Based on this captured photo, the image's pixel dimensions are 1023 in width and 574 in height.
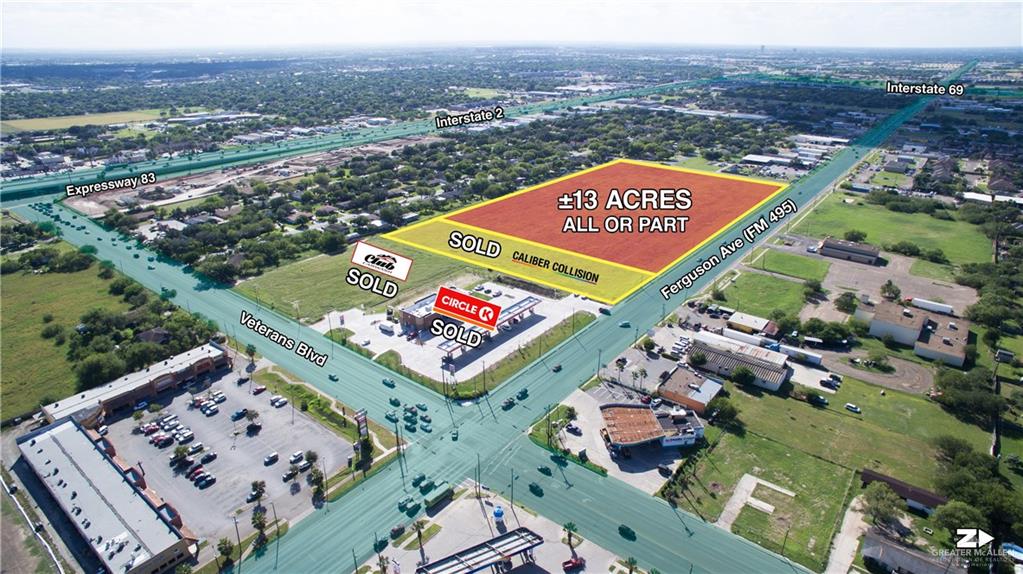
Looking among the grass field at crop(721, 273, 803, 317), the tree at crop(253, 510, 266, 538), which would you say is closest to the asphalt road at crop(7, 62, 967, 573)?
the tree at crop(253, 510, 266, 538)

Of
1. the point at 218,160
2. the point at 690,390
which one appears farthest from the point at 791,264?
the point at 218,160

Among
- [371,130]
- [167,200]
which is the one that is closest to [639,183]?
[167,200]

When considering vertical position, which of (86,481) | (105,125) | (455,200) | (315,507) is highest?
(105,125)

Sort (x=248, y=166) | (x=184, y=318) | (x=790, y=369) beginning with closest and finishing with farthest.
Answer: (x=790, y=369) < (x=184, y=318) < (x=248, y=166)

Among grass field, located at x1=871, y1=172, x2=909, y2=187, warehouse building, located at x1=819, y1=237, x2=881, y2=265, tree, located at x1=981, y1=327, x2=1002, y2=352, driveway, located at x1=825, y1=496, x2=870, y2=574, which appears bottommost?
driveway, located at x1=825, y1=496, x2=870, y2=574

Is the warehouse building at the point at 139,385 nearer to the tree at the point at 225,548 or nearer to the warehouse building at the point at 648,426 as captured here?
the tree at the point at 225,548

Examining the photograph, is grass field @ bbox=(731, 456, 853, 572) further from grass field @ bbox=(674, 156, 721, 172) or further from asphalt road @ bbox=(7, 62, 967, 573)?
grass field @ bbox=(674, 156, 721, 172)

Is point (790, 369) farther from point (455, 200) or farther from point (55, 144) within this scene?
point (55, 144)
